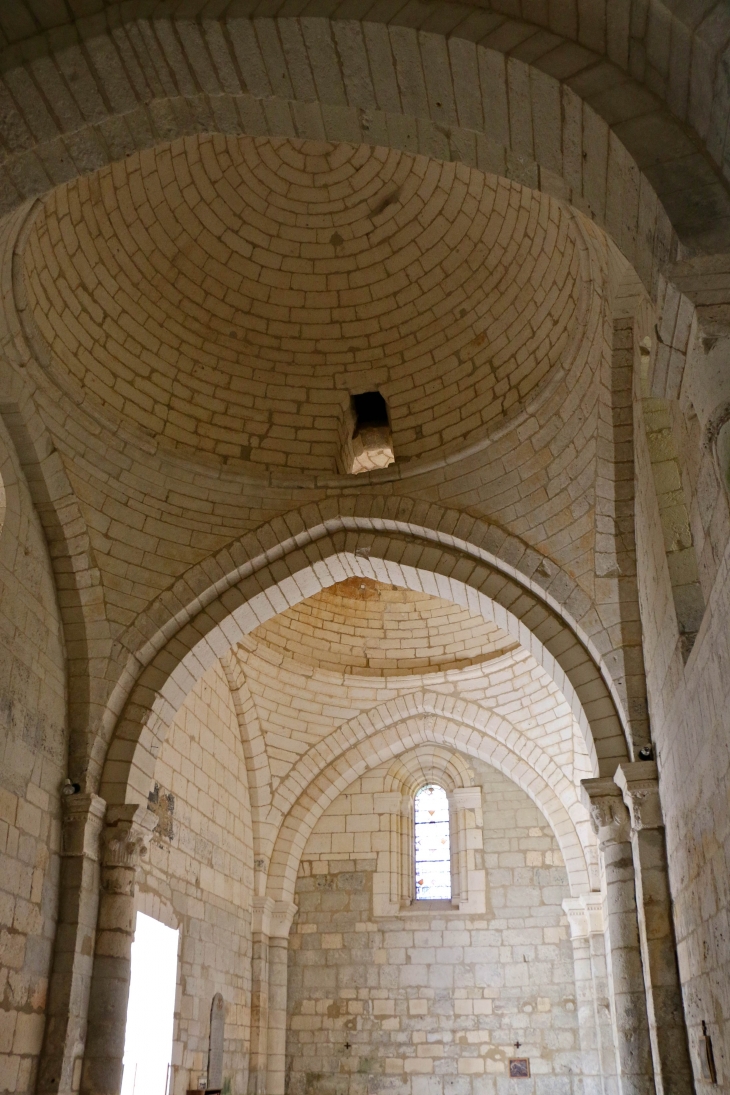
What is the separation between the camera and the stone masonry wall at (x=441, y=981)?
34.7 ft

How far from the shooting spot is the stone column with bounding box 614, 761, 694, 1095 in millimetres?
5664

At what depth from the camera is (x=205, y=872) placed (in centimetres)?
984

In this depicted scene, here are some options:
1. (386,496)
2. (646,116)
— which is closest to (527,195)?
(386,496)

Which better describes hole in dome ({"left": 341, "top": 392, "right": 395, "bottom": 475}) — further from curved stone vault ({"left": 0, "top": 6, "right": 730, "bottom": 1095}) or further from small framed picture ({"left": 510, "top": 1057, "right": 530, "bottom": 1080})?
small framed picture ({"left": 510, "top": 1057, "right": 530, "bottom": 1080})

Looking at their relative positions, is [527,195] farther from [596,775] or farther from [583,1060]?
[583,1060]

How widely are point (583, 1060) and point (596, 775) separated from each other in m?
5.17

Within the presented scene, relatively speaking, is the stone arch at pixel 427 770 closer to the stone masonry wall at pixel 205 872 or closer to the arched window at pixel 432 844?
the arched window at pixel 432 844

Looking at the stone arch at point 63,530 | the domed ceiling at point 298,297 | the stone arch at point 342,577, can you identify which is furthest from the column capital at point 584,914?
the stone arch at point 63,530

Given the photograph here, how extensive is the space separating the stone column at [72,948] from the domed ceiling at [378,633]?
4598 mm

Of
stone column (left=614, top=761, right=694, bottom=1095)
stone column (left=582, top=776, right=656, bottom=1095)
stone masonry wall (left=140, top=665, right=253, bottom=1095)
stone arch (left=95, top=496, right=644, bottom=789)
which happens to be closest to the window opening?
stone masonry wall (left=140, top=665, right=253, bottom=1095)

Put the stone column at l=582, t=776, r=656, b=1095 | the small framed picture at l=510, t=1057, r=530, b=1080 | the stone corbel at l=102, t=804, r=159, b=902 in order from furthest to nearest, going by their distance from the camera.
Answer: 1. the small framed picture at l=510, t=1057, r=530, b=1080
2. the stone corbel at l=102, t=804, r=159, b=902
3. the stone column at l=582, t=776, r=656, b=1095

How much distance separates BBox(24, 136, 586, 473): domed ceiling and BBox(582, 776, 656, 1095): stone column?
3.21 meters

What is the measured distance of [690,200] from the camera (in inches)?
138

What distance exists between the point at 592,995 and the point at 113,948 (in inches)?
231
